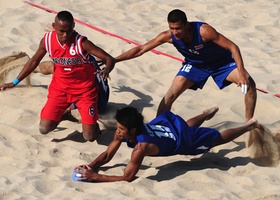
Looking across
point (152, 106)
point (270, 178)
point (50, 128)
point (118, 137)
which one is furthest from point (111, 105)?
point (270, 178)

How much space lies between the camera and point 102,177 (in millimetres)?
6148

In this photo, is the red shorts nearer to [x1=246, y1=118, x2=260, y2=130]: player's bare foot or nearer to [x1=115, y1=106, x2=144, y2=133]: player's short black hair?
[x1=115, y1=106, x2=144, y2=133]: player's short black hair

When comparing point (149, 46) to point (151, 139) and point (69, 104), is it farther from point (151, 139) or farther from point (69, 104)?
point (151, 139)

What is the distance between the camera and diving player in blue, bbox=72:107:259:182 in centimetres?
608

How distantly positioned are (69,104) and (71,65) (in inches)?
15.4

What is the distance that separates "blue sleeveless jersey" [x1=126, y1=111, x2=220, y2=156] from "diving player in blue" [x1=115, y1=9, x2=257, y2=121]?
24.7 inches

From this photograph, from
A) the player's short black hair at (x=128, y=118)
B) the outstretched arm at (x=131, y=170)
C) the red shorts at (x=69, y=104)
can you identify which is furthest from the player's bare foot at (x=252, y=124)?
the red shorts at (x=69, y=104)

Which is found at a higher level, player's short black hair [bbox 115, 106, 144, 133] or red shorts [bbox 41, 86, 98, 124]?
player's short black hair [bbox 115, 106, 144, 133]

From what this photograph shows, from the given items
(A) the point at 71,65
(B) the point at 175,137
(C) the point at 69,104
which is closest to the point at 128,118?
(B) the point at 175,137

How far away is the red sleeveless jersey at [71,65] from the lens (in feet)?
22.6

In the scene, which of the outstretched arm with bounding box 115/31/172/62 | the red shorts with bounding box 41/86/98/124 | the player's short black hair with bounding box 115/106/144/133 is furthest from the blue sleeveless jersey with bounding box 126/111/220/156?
the outstretched arm with bounding box 115/31/172/62

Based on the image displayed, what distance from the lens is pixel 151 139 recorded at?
6.18 metres

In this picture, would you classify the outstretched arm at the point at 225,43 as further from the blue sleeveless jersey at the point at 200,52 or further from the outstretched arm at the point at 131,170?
the outstretched arm at the point at 131,170

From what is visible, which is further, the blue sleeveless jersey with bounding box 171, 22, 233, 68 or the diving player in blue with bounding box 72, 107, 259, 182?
the blue sleeveless jersey with bounding box 171, 22, 233, 68
